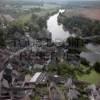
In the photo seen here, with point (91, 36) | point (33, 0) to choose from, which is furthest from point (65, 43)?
point (33, 0)

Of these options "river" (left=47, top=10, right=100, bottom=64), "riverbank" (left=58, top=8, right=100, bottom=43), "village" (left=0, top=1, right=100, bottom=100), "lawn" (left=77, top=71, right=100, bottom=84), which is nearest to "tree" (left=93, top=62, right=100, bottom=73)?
"village" (left=0, top=1, right=100, bottom=100)

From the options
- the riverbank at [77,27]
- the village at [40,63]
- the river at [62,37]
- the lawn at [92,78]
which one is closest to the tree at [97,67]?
the village at [40,63]

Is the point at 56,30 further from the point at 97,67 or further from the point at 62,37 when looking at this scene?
the point at 97,67

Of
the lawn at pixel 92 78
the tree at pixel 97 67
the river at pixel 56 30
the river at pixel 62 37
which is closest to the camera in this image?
the lawn at pixel 92 78

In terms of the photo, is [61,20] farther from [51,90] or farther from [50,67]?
[51,90]

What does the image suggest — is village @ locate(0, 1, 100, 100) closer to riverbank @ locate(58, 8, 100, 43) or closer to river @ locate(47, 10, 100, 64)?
river @ locate(47, 10, 100, 64)

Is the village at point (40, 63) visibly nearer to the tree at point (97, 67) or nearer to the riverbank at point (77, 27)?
the tree at point (97, 67)

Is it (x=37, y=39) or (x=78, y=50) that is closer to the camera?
(x=78, y=50)

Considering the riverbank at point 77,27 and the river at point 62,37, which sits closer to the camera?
the river at point 62,37
